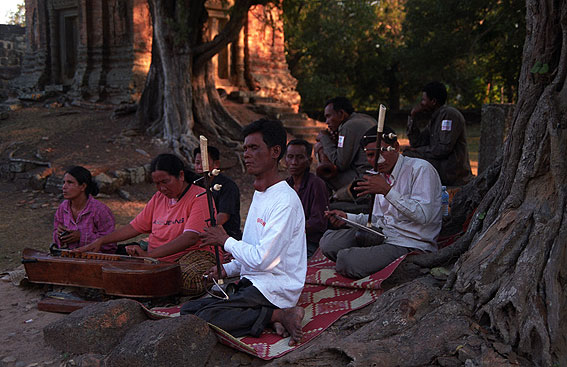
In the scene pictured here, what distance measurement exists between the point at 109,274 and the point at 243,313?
1287 mm

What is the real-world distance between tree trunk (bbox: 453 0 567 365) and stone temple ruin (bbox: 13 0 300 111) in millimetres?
10679

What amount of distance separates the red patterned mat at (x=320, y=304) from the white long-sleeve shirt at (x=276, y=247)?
0.23m

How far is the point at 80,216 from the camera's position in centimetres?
453

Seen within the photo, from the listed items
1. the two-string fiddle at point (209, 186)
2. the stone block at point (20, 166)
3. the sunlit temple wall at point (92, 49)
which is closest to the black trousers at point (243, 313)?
the two-string fiddle at point (209, 186)

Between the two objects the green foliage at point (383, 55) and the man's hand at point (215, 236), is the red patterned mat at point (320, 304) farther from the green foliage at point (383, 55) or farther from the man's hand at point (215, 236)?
the green foliage at point (383, 55)

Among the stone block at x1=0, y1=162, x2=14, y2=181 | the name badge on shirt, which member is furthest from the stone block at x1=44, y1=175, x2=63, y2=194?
the name badge on shirt

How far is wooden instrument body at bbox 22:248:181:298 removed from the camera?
3.68 m

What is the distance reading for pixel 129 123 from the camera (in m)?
11.2

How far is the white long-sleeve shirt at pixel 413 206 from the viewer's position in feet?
11.9

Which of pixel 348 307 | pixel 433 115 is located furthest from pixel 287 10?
pixel 348 307

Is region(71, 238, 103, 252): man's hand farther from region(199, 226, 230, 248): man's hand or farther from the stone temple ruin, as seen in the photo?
the stone temple ruin

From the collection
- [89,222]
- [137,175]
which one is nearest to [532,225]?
[89,222]

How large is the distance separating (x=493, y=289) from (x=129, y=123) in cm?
983

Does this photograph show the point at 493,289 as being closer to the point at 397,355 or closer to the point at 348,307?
the point at 397,355
